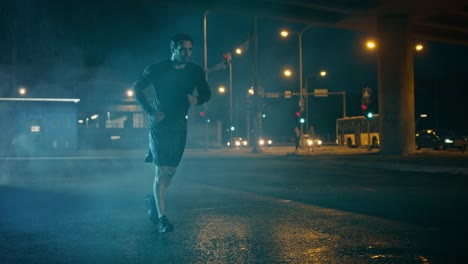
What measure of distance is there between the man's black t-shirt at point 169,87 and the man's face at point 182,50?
10cm

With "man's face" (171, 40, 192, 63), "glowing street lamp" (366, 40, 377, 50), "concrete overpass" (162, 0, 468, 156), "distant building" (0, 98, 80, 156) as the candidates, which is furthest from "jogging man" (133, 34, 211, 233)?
"distant building" (0, 98, 80, 156)

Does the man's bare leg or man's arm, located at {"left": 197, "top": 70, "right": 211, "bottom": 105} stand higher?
man's arm, located at {"left": 197, "top": 70, "right": 211, "bottom": 105}

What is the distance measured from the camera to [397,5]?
78.6 ft

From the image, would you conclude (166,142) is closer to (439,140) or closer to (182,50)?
(182,50)

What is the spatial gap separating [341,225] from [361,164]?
45.5 ft

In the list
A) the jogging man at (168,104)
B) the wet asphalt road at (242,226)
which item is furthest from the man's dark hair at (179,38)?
the wet asphalt road at (242,226)

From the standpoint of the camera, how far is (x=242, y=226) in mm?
5875

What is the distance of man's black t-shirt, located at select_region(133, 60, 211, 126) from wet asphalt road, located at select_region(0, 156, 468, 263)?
1.33 meters

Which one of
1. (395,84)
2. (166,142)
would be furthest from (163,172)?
(395,84)

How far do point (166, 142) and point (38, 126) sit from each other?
32646mm

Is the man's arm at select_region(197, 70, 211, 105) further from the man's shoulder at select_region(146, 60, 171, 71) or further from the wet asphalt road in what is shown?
the wet asphalt road

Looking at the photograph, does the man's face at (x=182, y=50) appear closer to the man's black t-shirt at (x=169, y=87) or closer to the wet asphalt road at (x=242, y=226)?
the man's black t-shirt at (x=169, y=87)

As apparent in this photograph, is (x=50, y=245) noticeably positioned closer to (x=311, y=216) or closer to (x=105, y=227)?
(x=105, y=227)

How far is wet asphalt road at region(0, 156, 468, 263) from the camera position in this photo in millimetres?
4426
